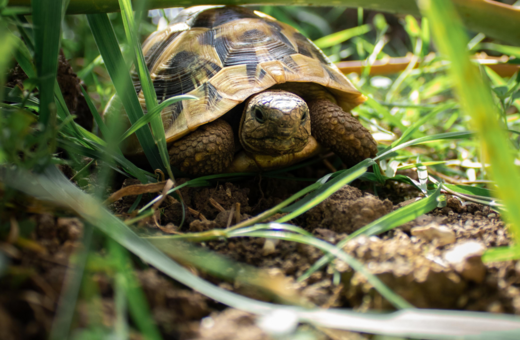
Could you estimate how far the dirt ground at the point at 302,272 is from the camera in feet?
2.15

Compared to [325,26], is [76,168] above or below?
below

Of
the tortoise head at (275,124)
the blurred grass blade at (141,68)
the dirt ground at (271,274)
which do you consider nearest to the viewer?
the dirt ground at (271,274)

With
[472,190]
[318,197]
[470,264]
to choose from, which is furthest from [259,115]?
[470,264]

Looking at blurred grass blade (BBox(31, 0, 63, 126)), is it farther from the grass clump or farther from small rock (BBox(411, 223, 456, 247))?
small rock (BBox(411, 223, 456, 247))

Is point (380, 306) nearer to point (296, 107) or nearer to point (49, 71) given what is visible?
point (296, 107)

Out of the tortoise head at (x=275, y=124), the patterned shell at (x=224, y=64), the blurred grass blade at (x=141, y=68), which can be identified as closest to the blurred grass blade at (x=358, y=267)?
the blurred grass blade at (x=141, y=68)

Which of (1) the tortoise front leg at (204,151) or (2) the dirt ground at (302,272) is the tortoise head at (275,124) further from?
(2) the dirt ground at (302,272)

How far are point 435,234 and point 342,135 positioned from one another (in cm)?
80

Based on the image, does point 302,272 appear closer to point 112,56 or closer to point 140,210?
point 140,210

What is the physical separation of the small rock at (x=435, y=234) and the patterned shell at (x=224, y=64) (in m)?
0.93

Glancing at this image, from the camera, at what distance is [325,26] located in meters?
4.31

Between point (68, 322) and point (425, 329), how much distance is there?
2.07ft

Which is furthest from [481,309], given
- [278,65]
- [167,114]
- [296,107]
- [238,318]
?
[167,114]

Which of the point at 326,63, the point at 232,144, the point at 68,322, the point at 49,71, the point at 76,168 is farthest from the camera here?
the point at 326,63
